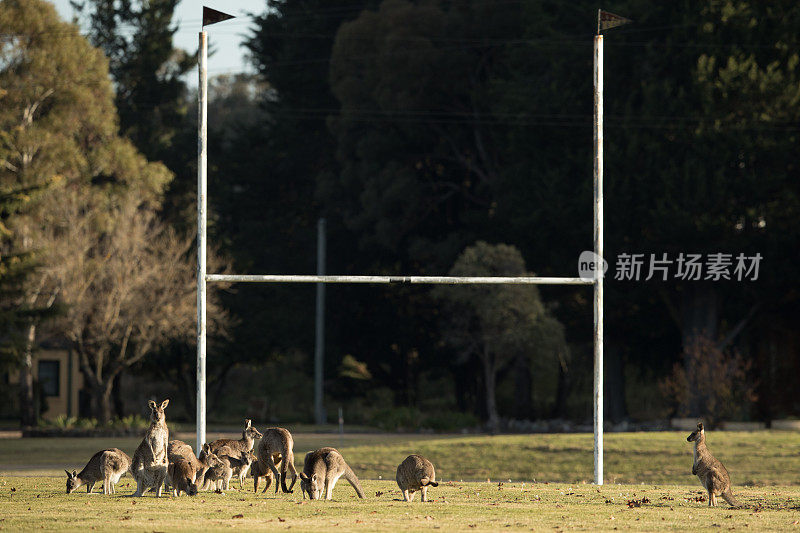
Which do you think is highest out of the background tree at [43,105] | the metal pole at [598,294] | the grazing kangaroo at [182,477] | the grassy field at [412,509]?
the background tree at [43,105]

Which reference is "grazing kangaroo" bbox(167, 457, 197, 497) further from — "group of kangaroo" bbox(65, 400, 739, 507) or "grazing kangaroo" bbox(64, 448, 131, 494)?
"grazing kangaroo" bbox(64, 448, 131, 494)

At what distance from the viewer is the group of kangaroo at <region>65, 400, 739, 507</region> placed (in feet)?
44.1

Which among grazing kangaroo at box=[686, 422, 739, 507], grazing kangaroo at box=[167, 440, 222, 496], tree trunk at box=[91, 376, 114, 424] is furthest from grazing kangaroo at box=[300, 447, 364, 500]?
tree trunk at box=[91, 376, 114, 424]

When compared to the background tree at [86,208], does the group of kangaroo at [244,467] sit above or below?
below

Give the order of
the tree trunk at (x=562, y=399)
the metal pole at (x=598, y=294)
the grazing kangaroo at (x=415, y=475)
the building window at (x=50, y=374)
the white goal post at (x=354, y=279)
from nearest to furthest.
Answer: the grazing kangaroo at (x=415, y=475) → the white goal post at (x=354, y=279) → the metal pole at (x=598, y=294) → the building window at (x=50, y=374) → the tree trunk at (x=562, y=399)

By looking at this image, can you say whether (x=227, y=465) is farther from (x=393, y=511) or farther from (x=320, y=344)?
(x=320, y=344)

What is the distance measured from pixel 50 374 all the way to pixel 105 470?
3632 cm

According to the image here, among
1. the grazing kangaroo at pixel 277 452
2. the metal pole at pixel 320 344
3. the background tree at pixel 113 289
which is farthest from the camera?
the metal pole at pixel 320 344

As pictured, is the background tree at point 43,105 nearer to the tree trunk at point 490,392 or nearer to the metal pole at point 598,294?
the tree trunk at point 490,392

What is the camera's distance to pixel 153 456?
13586 mm

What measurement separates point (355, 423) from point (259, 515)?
115 ft

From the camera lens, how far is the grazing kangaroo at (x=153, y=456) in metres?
13.4

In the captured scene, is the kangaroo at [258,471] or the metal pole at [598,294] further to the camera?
the metal pole at [598,294]

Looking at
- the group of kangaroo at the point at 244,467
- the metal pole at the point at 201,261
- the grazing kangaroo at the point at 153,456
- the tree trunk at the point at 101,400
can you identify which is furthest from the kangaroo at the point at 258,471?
the tree trunk at the point at 101,400
